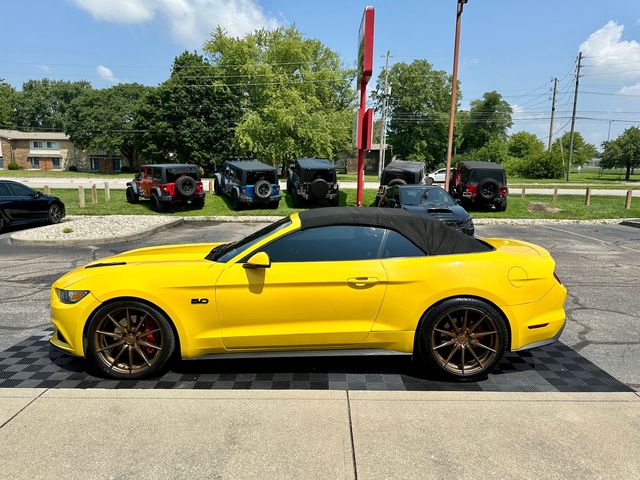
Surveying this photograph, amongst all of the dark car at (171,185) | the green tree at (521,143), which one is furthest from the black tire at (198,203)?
the green tree at (521,143)

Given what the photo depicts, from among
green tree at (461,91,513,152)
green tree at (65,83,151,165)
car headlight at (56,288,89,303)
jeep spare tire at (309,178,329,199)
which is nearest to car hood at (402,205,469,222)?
car headlight at (56,288,89,303)

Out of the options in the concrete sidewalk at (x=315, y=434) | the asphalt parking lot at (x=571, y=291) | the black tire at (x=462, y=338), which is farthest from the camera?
the asphalt parking lot at (x=571, y=291)

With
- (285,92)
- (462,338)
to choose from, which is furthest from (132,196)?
(285,92)

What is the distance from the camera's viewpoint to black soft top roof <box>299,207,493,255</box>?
3805 millimetres

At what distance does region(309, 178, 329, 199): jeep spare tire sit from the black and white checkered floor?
49.5 ft

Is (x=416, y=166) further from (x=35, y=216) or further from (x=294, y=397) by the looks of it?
(x=294, y=397)

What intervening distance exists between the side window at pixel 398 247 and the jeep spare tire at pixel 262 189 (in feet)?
49.8

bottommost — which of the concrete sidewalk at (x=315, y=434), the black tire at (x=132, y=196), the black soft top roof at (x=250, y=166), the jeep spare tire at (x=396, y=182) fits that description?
the concrete sidewalk at (x=315, y=434)

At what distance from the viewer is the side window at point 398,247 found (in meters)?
3.73

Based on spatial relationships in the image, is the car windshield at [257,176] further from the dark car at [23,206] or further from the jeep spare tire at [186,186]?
the dark car at [23,206]

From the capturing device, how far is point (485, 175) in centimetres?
1927

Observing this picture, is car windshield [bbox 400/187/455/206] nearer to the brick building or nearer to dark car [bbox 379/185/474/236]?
dark car [bbox 379/185/474/236]

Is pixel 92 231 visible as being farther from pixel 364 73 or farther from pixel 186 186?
pixel 364 73

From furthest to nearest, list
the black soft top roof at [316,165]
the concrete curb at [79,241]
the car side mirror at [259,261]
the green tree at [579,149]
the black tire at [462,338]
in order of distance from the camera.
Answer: the green tree at [579,149] < the black soft top roof at [316,165] < the concrete curb at [79,241] < the black tire at [462,338] < the car side mirror at [259,261]
